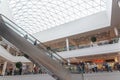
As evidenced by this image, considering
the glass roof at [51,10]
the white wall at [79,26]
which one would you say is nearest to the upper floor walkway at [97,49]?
the white wall at [79,26]

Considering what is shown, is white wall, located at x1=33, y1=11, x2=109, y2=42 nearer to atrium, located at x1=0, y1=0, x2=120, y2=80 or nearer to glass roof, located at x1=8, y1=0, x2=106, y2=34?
atrium, located at x1=0, y1=0, x2=120, y2=80

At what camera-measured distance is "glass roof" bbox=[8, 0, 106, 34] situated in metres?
37.2

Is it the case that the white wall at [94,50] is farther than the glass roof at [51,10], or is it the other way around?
the glass roof at [51,10]

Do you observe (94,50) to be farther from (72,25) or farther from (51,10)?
(51,10)

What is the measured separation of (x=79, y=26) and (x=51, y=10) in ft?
29.9

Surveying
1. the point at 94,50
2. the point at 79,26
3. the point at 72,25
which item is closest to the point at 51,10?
the point at 72,25

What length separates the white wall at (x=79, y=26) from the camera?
3341 centimetres

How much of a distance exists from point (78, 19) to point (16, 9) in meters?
15.5

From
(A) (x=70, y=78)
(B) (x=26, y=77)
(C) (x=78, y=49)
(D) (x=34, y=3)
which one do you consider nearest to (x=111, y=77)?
(A) (x=70, y=78)

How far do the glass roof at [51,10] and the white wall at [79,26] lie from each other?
267 cm

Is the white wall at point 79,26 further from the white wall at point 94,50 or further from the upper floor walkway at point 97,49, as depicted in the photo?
the white wall at point 94,50

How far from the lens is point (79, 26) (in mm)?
37344

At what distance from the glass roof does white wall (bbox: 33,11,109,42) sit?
267cm

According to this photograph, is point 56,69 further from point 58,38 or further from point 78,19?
point 58,38
